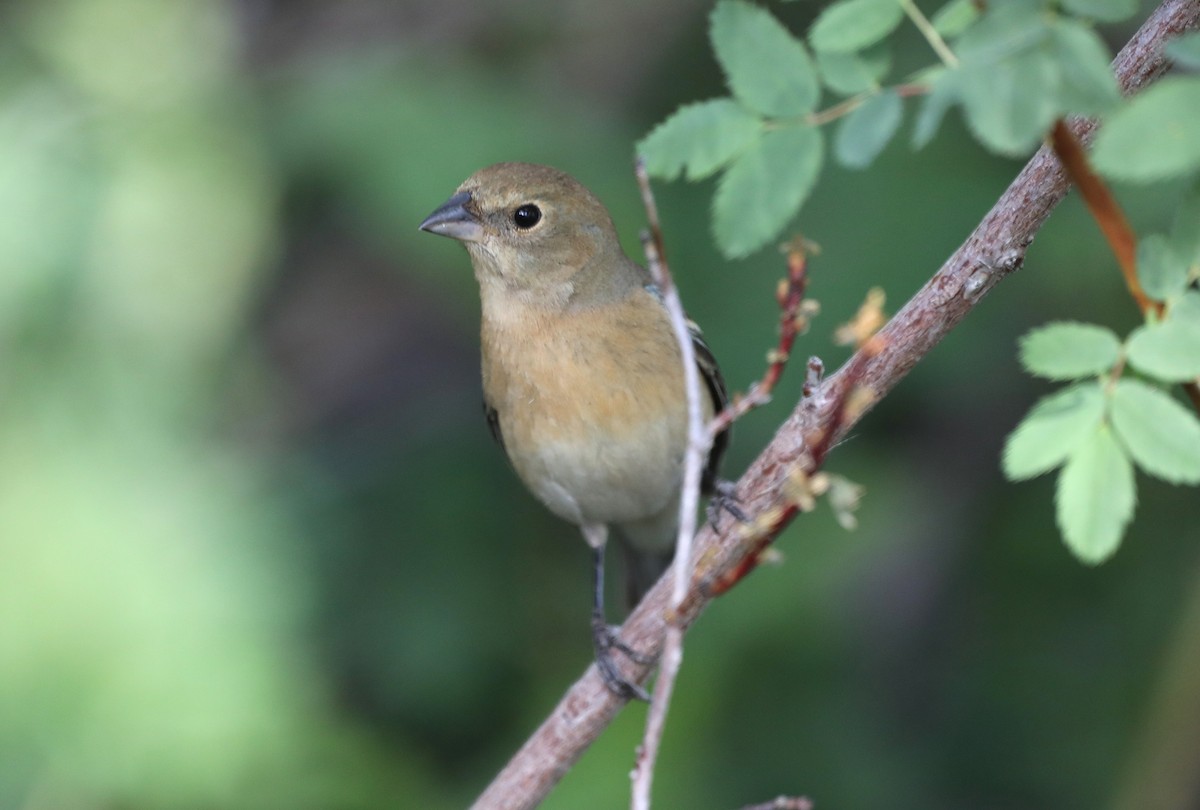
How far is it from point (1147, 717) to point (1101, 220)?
311cm

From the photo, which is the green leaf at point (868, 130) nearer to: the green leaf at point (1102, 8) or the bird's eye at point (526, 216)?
the green leaf at point (1102, 8)

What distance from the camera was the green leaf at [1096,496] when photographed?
1611 mm

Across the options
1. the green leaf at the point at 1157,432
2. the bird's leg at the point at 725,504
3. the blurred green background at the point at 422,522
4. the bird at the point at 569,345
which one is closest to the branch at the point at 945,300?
the bird's leg at the point at 725,504

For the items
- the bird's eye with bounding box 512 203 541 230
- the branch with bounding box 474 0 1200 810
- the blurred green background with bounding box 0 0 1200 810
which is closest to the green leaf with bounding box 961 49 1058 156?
the branch with bounding box 474 0 1200 810

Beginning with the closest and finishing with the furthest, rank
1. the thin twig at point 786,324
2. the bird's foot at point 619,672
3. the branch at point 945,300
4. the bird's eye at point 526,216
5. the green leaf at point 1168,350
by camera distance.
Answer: the green leaf at point 1168,350
the thin twig at point 786,324
the branch at point 945,300
the bird's foot at point 619,672
the bird's eye at point 526,216

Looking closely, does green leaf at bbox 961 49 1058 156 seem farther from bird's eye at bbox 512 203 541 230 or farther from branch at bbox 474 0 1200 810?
bird's eye at bbox 512 203 541 230

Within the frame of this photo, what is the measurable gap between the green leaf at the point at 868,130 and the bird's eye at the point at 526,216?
93.2 inches

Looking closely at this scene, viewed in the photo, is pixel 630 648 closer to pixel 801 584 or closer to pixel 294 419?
pixel 801 584

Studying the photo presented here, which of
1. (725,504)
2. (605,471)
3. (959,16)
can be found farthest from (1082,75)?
(605,471)

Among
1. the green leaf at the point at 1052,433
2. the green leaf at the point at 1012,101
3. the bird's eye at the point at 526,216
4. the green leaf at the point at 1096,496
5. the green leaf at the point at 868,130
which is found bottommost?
the green leaf at the point at 1096,496

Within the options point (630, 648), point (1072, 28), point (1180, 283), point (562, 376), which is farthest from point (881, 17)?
point (562, 376)

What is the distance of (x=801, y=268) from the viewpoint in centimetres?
181

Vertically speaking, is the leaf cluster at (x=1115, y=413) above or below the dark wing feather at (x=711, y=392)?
below

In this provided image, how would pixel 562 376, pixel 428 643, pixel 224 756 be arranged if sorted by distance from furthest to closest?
pixel 428 643, pixel 224 756, pixel 562 376
